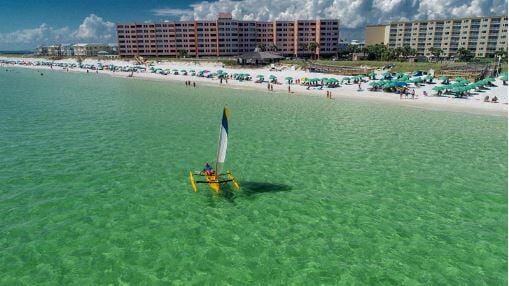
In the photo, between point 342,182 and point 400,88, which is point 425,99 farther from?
point 342,182

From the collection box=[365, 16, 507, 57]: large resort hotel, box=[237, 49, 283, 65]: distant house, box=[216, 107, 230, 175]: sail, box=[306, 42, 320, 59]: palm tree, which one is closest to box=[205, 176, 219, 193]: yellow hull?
box=[216, 107, 230, 175]: sail

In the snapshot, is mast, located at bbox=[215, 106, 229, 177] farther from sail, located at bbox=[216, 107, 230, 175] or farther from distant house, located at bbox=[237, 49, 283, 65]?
distant house, located at bbox=[237, 49, 283, 65]

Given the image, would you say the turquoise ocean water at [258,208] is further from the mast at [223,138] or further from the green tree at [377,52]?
the green tree at [377,52]

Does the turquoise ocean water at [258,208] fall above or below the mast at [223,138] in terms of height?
below

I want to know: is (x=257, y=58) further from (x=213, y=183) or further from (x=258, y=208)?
(x=258, y=208)

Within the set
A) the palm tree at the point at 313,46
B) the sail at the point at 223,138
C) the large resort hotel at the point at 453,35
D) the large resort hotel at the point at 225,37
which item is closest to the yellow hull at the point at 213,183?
the sail at the point at 223,138
